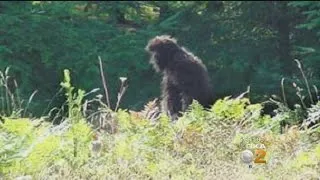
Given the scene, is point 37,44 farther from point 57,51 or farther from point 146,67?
point 146,67

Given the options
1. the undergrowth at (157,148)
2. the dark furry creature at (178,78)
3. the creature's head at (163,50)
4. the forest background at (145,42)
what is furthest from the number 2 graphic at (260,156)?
the forest background at (145,42)

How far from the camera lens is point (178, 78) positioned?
28.5 ft

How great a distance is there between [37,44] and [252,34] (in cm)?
379

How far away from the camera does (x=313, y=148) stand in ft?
12.8

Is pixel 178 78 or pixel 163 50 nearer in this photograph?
pixel 178 78

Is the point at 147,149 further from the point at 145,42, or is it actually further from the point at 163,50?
the point at 145,42

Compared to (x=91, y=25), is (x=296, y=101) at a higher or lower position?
lower

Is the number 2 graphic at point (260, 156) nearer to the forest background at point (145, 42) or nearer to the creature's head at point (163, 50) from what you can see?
the creature's head at point (163, 50)

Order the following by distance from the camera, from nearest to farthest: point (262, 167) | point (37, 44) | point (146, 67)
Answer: point (262, 167)
point (37, 44)
point (146, 67)

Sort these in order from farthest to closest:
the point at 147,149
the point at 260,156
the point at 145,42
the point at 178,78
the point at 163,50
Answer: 1. the point at 145,42
2. the point at 163,50
3. the point at 178,78
4. the point at 147,149
5. the point at 260,156

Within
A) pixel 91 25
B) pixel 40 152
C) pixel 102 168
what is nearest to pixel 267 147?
pixel 102 168

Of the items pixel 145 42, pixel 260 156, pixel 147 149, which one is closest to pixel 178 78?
pixel 145 42

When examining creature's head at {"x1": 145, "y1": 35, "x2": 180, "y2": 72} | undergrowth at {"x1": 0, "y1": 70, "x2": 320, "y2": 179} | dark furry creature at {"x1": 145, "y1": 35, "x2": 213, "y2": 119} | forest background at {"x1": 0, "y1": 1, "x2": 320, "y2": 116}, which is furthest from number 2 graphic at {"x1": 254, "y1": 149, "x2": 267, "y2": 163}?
forest background at {"x1": 0, "y1": 1, "x2": 320, "y2": 116}

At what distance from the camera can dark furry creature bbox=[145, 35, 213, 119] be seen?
28.2ft
